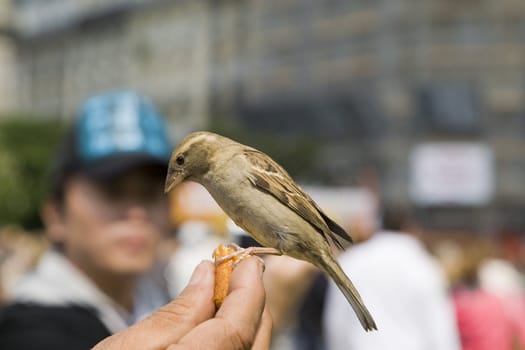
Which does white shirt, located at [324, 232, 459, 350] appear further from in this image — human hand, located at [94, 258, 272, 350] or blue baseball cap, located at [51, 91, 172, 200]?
human hand, located at [94, 258, 272, 350]

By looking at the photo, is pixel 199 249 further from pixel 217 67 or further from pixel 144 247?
pixel 217 67

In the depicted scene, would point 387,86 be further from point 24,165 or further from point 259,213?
point 259,213

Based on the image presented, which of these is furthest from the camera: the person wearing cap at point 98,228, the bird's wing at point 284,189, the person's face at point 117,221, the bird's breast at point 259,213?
the person's face at point 117,221

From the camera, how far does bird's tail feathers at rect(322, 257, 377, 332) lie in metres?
1.68

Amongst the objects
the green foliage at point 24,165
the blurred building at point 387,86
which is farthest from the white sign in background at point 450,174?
the green foliage at point 24,165

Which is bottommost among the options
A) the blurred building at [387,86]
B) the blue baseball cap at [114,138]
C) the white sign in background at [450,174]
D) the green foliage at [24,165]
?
the green foliage at [24,165]

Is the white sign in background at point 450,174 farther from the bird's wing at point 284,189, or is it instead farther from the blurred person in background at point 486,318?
the bird's wing at point 284,189

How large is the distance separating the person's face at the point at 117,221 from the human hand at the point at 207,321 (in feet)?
7.72

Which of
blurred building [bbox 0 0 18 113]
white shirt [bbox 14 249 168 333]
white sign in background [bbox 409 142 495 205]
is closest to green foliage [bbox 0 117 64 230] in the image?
blurred building [bbox 0 0 18 113]

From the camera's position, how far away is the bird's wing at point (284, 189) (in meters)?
1.87

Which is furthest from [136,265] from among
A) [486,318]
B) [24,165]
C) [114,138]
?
[24,165]

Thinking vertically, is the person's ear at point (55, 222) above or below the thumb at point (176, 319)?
below

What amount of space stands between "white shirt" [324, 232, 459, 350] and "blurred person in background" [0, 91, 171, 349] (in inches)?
70.6

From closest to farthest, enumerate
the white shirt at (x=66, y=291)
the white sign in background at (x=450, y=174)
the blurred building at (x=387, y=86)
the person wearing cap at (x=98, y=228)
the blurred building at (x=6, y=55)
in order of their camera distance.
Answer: the person wearing cap at (x=98, y=228)
the white shirt at (x=66, y=291)
the white sign in background at (x=450, y=174)
the blurred building at (x=387, y=86)
the blurred building at (x=6, y=55)
